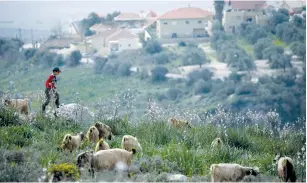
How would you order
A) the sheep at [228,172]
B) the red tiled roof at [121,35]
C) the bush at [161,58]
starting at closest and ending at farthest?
the sheep at [228,172] < the bush at [161,58] < the red tiled roof at [121,35]

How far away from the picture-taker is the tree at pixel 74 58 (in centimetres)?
2628

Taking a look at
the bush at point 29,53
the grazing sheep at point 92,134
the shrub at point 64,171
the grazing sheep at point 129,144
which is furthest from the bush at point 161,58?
the shrub at point 64,171

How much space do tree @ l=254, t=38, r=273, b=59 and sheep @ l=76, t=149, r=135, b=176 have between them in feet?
85.2

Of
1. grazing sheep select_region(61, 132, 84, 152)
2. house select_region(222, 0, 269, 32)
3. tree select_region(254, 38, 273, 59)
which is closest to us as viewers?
grazing sheep select_region(61, 132, 84, 152)

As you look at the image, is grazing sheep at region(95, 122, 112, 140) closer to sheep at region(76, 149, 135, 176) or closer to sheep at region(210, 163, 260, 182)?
sheep at region(76, 149, 135, 176)

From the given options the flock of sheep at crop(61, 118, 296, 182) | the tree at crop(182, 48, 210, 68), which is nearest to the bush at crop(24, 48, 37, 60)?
the tree at crop(182, 48, 210, 68)

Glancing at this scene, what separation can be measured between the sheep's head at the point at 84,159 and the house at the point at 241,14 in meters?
30.1

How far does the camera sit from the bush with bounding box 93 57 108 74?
1073 inches

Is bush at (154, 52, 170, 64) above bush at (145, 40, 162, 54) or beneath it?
beneath

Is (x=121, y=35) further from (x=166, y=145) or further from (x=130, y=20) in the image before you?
(x=166, y=145)

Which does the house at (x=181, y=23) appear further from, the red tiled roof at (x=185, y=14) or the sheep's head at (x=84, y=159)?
the sheep's head at (x=84, y=159)

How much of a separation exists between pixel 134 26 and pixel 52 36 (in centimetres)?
764

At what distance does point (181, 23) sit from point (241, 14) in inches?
182

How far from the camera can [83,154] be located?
4.74 metres
